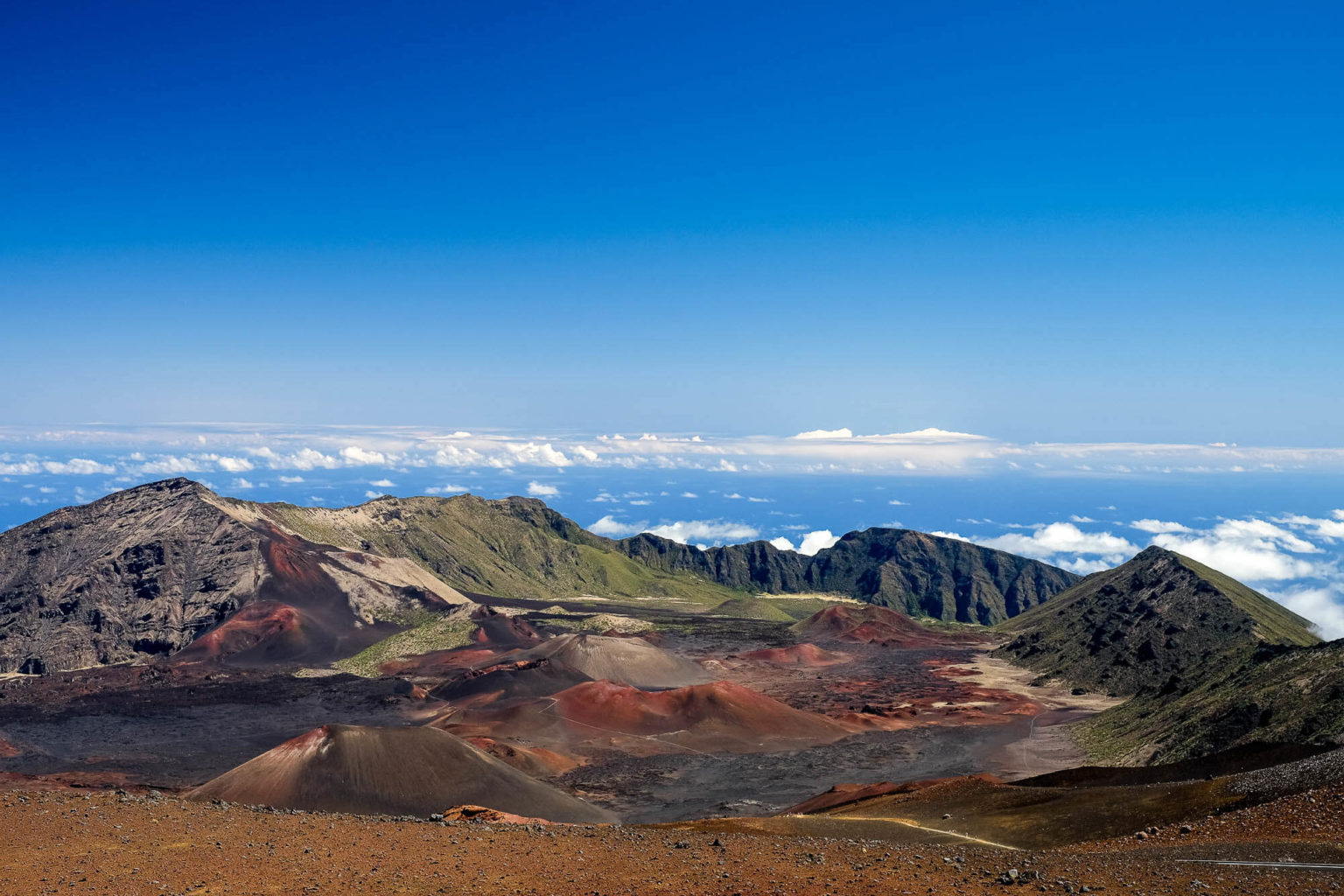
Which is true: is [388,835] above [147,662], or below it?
above

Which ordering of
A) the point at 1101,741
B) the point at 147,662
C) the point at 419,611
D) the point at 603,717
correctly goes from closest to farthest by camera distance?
the point at 1101,741
the point at 603,717
the point at 147,662
the point at 419,611

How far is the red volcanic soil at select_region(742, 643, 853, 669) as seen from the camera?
14900cm

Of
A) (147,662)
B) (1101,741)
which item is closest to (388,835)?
(1101,741)

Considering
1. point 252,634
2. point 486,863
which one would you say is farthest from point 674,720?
point 252,634

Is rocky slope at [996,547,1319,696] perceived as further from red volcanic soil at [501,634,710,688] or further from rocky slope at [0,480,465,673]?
rocky slope at [0,480,465,673]

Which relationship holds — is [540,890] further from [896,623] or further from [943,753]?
[896,623]

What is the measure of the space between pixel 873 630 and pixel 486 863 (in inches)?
6445

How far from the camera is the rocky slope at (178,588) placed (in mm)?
128750

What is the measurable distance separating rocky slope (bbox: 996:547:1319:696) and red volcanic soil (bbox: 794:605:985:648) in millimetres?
18424

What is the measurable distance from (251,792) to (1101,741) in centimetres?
7343

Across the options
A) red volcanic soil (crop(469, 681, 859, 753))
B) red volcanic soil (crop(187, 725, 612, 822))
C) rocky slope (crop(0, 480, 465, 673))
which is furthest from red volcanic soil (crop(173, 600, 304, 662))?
red volcanic soil (crop(187, 725, 612, 822))

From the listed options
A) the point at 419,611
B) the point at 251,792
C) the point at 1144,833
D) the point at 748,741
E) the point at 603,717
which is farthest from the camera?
the point at 419,611

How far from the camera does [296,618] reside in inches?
5438

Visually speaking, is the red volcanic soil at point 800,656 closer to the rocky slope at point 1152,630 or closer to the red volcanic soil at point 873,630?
the red volcanic soil at point 873,630
